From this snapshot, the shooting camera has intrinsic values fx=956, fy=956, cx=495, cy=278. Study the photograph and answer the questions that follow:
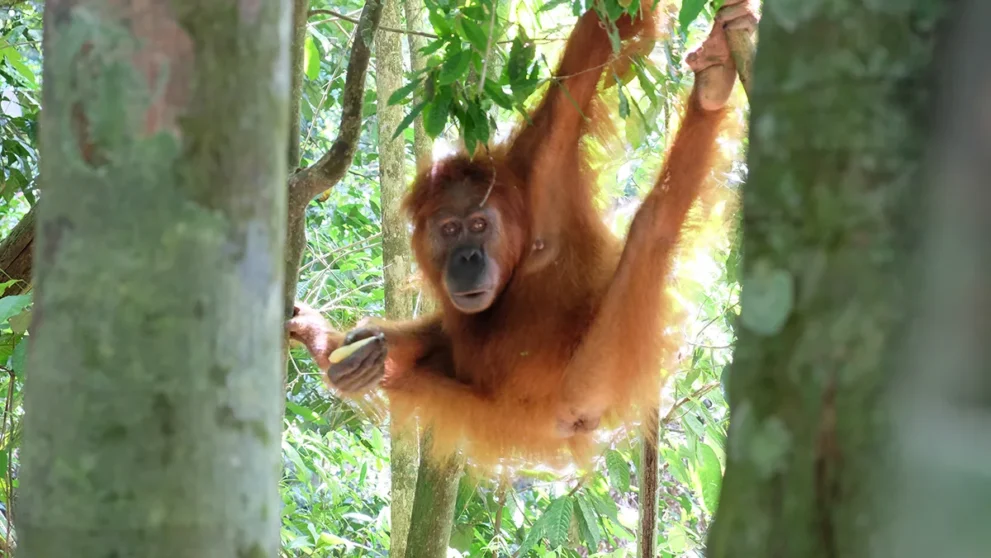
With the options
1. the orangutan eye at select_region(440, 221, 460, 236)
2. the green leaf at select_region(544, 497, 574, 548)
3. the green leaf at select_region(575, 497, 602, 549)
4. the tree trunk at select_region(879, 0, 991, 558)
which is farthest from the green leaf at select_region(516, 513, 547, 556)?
the tree trunk at select_region(879, 0, 991, 558)

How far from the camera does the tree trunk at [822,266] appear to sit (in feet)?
2.36

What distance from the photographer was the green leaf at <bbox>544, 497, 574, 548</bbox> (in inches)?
131

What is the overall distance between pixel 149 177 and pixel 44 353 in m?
0.17

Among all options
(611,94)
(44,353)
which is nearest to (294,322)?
(611,94)

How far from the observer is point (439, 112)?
2096 millimetres

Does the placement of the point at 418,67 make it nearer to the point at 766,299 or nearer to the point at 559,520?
the point at 559,520

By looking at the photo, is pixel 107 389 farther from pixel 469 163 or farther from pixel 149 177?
pixel 469 163

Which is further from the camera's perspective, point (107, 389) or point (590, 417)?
point (590, 417)

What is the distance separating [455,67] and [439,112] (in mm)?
123

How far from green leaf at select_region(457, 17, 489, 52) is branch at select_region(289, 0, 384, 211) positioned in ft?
1.43

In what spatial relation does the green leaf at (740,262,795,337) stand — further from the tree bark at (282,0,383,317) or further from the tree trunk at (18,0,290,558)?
the tree bark at (282,0,383,317)

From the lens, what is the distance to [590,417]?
3.42 m

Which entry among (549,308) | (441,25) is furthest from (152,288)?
(549,308)

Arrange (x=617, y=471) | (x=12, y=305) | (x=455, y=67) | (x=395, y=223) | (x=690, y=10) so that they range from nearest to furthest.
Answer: (x=690, y=10)
(x=455, y=67)
(x=12, y=305)
(x=617, y=471)
(x=395, y=223)
